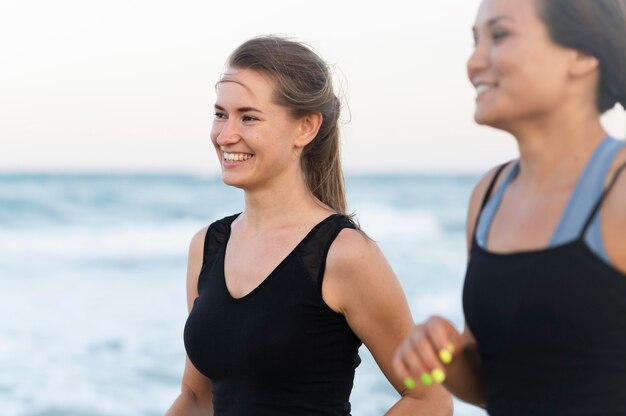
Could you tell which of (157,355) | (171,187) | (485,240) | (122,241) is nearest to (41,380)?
(157,355)

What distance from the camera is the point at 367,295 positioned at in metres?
2.87

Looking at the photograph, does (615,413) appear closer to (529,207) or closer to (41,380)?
(529,207)

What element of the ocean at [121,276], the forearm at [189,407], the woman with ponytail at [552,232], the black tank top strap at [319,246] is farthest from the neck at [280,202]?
the ocean at [121,276]

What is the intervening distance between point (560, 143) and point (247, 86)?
1.23 meters

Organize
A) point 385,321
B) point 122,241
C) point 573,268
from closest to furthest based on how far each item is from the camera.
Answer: point 573,268, point 385,321, point 122,241

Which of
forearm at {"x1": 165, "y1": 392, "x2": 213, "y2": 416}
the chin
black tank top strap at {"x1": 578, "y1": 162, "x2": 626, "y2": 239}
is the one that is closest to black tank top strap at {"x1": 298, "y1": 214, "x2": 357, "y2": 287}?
the chin

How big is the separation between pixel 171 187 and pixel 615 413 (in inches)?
887

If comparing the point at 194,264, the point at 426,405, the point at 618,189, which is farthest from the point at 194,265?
the point at 618,189

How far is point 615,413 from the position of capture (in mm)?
1878

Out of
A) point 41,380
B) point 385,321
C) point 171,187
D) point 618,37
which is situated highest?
point 171,187

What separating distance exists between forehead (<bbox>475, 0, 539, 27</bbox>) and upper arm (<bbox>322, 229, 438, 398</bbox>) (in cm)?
100

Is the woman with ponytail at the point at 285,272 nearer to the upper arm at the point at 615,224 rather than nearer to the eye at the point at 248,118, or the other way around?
the eye at the point at 248,118

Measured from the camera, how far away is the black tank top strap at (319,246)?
9.56 feet

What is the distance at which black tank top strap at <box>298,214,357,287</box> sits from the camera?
2.91 m
